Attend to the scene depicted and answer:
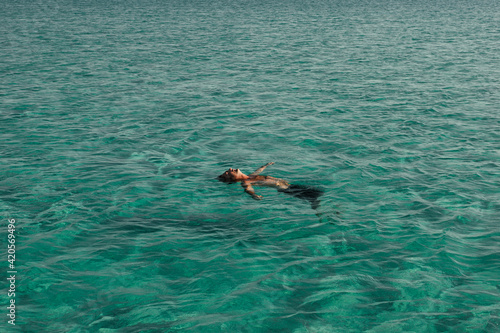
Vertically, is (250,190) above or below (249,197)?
above

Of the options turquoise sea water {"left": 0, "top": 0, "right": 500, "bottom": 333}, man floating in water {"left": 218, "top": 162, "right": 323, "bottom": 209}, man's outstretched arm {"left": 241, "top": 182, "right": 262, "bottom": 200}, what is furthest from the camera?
man floating in water {"left": 218, "top": 162, "right": 323, "bottom": 209}

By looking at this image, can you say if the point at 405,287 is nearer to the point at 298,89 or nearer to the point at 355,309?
the point at 355,309

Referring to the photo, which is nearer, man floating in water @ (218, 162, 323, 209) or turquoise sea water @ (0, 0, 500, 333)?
turquoise sea water @ (0, 0, 500, 333)

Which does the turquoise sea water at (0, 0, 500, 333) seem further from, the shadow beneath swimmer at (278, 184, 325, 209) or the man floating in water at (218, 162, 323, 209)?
the shadow beneath swimmer at (278, 184, 325, 209)

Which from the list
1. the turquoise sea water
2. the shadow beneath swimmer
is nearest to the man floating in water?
the shadow beneath swimmer

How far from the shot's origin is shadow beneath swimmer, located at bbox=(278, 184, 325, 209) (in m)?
15.7

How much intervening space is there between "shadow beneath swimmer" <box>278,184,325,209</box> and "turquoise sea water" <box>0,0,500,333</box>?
16.8 inches

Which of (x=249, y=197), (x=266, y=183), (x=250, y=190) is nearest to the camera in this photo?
(x=249, y=197)

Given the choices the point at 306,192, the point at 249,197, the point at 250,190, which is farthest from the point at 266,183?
the point at 306,192

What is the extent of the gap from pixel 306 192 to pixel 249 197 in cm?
199

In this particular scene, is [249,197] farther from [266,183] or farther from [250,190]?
[266,183]

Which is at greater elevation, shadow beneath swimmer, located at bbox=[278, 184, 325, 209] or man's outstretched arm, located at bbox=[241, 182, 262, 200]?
man's outstretched arm, located at bbox=[241, 182, 262, 200]

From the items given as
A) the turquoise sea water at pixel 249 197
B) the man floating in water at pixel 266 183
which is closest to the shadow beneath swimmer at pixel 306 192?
the man floating in water at pixel 266 183

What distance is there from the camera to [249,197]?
15.8 meters
